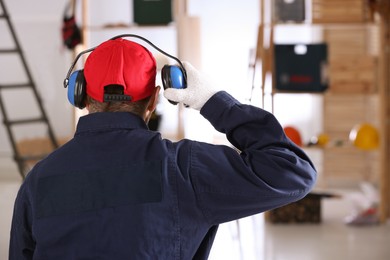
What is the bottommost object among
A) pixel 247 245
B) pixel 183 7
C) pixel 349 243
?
pixel 349 243

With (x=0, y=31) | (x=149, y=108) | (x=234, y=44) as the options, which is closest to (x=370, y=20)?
(x=234, y=44)

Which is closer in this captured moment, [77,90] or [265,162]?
[265,162]

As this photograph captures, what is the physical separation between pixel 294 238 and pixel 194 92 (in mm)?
3307

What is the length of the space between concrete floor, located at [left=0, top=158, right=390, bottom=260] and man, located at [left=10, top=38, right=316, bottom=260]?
127 centimetres

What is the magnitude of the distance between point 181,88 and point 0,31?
2.37 m

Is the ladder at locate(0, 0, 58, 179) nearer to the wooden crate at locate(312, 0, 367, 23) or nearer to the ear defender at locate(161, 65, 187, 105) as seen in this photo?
the ear defender at locate(161, 65, 187, 105)

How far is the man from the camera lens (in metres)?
1.44


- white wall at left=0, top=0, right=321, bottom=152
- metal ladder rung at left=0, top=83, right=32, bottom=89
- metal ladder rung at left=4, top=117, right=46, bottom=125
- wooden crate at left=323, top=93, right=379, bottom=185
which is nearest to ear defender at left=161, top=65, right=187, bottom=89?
metal ladder rung at left=4, top=117, right=46, bottom=125

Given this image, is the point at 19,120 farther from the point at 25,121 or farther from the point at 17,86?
the point at 17,86

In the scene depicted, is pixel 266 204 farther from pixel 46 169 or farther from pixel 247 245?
pixel 247 245

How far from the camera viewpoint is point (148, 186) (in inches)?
56.8

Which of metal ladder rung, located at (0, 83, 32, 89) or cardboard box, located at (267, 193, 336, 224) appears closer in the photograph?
metal ladder rung, located at (0, 83, 32, 89)

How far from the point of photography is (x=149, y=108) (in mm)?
1589

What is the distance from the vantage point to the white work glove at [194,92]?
5.02ft
